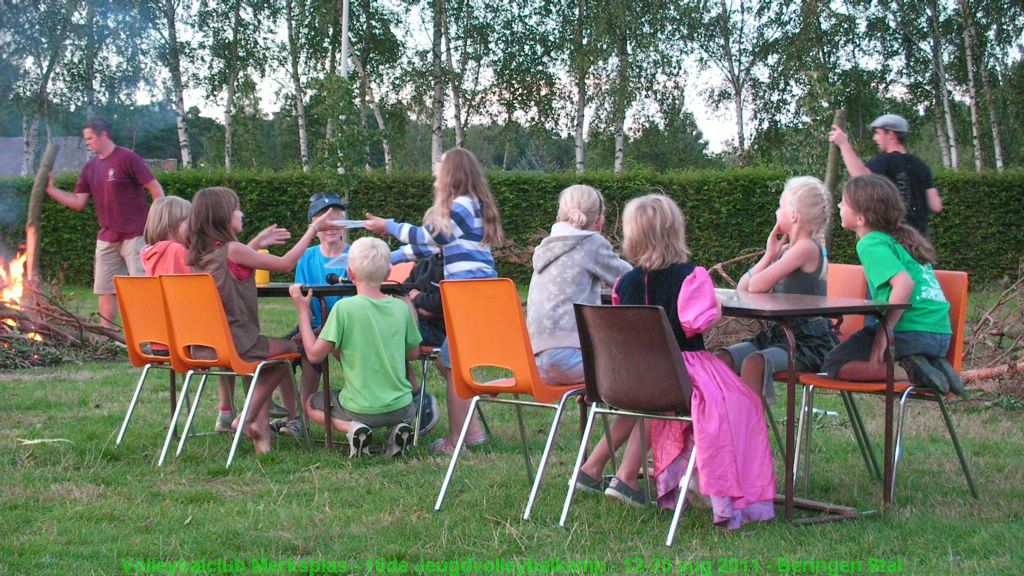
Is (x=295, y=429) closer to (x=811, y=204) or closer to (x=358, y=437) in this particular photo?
(x=358, y=437)

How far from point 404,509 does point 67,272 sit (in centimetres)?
1575

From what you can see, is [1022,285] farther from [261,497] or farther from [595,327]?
[261,497]

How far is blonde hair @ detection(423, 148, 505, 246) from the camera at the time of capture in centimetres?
571

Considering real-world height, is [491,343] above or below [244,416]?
above

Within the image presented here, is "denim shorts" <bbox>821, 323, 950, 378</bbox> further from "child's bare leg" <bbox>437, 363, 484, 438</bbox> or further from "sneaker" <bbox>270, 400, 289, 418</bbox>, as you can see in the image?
"sneaker" <bbox>270, 400, 289, 418</bbox>

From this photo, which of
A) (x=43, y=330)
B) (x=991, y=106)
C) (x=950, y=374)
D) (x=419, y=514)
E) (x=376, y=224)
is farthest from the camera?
(x=991, y=106)

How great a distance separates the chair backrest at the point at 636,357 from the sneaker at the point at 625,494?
0.44 metres

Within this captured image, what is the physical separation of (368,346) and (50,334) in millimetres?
5333

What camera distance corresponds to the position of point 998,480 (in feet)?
16.0

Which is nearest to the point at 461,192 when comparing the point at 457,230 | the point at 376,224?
the point at 457,230

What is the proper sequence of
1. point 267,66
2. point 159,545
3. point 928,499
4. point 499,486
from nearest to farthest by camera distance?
point 159,545, point 928,499, point 499,486, point 267,66

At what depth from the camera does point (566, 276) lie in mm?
4789

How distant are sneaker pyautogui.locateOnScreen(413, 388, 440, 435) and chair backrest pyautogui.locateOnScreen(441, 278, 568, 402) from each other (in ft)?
4.29

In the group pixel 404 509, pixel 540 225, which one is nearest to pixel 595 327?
pixel 404 509
